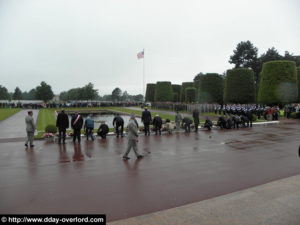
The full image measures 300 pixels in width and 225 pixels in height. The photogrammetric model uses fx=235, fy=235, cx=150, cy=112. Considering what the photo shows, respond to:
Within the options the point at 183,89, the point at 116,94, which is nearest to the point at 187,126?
the point at 183,89

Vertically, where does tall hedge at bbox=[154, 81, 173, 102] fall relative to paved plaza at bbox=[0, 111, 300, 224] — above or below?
above

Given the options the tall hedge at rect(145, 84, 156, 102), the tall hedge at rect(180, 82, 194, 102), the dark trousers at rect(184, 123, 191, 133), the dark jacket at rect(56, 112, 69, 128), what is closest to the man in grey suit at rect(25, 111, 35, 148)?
the dark jacket at rect(56, 112, 69, 128)

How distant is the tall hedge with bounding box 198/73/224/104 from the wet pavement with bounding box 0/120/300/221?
25.1 m

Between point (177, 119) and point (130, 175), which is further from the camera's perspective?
point (177, 119)

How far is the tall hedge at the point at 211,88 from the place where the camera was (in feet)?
119

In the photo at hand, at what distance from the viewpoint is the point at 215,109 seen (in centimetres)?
3225

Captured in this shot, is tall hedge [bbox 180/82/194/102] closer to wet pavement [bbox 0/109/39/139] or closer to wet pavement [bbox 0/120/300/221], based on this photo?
wet pavement [bbox 0/109/39/139]

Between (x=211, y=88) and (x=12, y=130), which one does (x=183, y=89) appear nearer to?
(x=211, y=88)

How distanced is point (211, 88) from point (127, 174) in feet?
103

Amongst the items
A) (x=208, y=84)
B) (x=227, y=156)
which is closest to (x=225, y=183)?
(x=227, y=156)

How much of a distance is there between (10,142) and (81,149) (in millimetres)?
4602

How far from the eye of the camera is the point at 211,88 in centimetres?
3638

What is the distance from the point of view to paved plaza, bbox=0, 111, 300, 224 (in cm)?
523

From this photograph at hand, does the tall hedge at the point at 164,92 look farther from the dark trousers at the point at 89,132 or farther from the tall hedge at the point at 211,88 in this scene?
the dark trousers at the point at 89,132
